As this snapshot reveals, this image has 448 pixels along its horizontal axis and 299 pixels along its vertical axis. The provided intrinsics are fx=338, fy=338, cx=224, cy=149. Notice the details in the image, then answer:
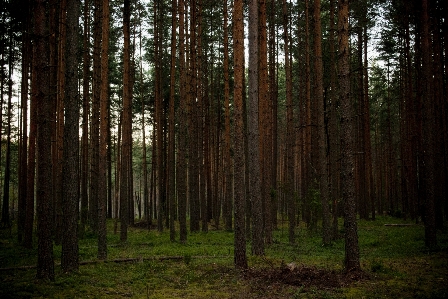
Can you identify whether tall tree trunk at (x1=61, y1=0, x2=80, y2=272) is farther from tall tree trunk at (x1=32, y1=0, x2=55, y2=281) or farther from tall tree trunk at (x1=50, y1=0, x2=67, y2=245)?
tall tree trunk at (x1=50, y1=0, x2=67, y2=245)

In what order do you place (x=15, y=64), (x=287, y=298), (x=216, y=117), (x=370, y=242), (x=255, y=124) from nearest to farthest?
(x=287, y=298) < (x=255, y=124) < (x=370, y=242) < (x=15, y=64) < (x=216, y=117)

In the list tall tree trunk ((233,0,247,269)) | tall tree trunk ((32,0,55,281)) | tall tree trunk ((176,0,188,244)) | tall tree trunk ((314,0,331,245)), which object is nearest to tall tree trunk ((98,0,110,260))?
tall tree trunk ((32,0,55,281))

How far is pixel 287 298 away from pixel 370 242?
1055 centimetres

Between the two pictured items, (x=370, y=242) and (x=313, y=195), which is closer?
(x=370, y=242)

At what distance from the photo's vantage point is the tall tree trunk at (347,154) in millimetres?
9164

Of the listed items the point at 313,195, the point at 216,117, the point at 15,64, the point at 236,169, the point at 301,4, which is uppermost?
the point at 301,4

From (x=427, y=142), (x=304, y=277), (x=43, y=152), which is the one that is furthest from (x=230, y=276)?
(x=427, y=142)

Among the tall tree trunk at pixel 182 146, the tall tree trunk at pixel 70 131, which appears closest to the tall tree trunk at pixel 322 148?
the tall tree trunk at pixel 182 146

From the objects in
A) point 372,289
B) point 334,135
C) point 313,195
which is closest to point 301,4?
point 334,135

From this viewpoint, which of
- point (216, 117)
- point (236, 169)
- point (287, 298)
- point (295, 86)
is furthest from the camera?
point (216, 117)

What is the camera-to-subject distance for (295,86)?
95.2 ft

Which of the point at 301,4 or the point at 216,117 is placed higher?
the point at 301,4

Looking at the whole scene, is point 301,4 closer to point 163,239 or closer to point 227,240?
point 227,240

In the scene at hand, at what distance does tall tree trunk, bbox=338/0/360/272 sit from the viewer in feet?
30.1
